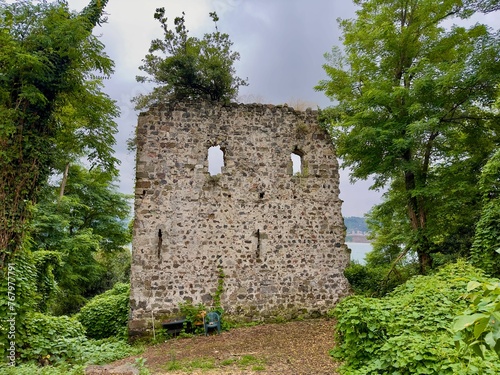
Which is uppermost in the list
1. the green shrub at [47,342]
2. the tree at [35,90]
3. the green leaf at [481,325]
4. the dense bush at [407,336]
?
the tree at [35,90]

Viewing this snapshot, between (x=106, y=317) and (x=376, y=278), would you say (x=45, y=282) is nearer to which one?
(x=106, y=317)

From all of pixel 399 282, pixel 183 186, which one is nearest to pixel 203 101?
pixel 183 186

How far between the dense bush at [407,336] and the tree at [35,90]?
7.00 meters

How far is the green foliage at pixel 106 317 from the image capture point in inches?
420

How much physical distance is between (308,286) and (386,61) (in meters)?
7.36

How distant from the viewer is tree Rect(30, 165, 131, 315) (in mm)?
16750

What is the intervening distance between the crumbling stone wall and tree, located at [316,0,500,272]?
166cm

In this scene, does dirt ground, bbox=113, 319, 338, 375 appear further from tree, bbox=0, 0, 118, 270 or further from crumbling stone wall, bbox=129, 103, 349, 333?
tree, bbox=0, 0, 118, 270

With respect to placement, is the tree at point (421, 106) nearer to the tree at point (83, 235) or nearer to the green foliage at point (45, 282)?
the green foliage at point (45, 282)

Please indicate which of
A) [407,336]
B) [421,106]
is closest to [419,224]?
[421,106]

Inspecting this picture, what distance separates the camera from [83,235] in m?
17.4

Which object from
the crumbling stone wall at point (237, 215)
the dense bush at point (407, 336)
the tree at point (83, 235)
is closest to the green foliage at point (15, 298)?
the crumbling stone wall at point (237, 215)

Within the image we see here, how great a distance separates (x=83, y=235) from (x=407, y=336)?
16.1 metres

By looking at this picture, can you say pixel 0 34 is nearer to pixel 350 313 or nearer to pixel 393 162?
pixel 350 313
